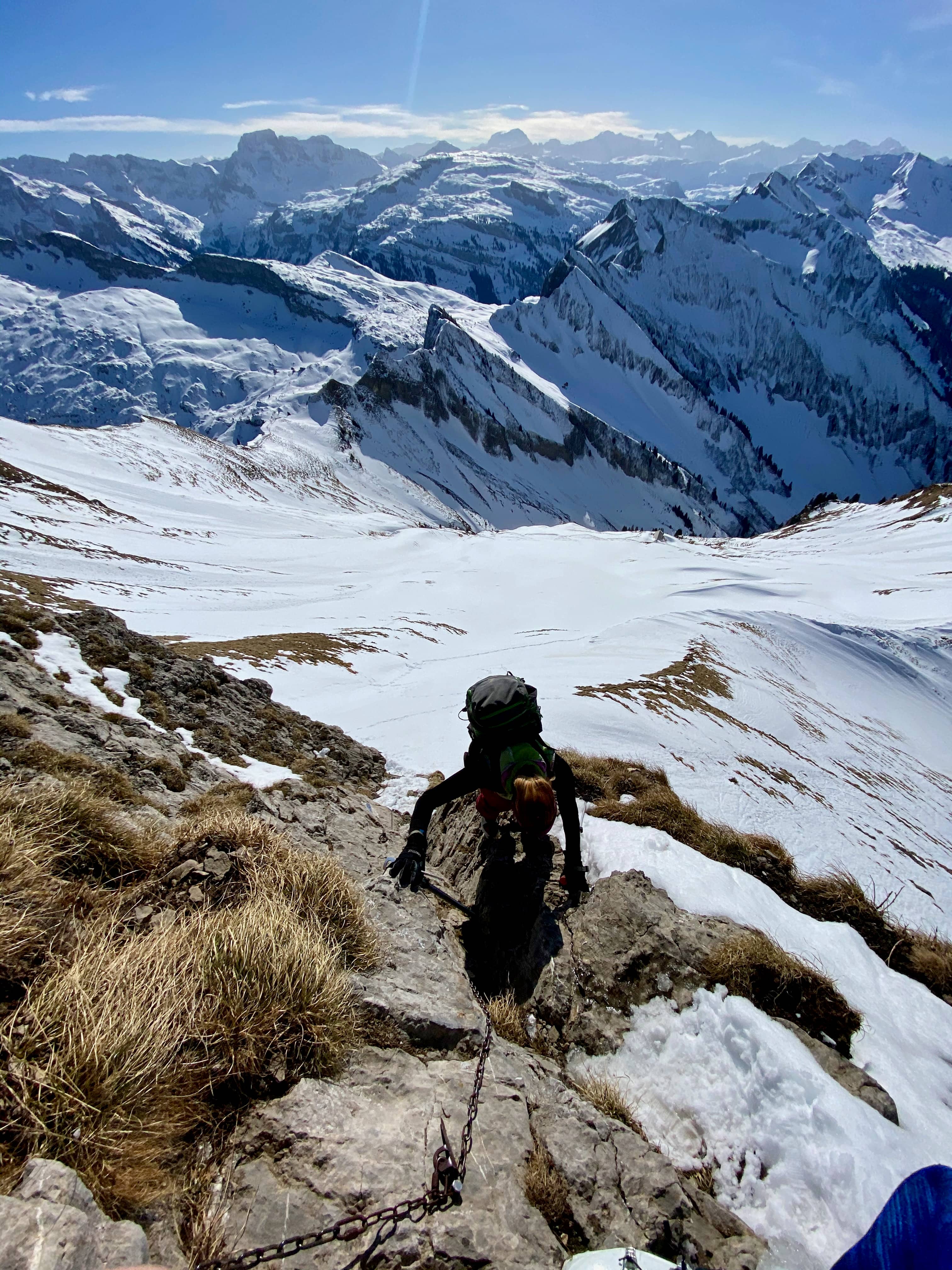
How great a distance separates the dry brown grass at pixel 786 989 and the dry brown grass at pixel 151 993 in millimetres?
3072

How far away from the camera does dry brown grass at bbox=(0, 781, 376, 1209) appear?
109 inches

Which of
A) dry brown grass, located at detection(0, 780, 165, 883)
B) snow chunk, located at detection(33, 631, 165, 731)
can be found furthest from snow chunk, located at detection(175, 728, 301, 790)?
dry brown grass, located at detection(0, 780, 165, 883)

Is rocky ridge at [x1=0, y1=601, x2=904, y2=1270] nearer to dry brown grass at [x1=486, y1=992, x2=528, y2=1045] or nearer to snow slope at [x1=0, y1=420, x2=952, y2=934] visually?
dry brown grass at [x1=486, y1=992, x2=528, y2=1045]

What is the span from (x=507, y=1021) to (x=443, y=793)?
7.53 feet

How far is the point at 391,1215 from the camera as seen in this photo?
2.99 m

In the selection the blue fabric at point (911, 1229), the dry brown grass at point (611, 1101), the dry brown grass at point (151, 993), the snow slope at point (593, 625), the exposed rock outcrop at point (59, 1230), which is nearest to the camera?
the exposed rock outcrop at point (59, 1230)

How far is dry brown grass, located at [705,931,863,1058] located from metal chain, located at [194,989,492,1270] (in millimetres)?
2638

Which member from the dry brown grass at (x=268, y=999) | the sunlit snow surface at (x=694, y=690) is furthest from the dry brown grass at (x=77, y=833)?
the sunlit snow surface at (x=694, y=690)

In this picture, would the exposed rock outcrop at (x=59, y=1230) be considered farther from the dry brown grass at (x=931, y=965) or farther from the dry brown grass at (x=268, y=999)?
the dry brown grass at (x=931, y=965)

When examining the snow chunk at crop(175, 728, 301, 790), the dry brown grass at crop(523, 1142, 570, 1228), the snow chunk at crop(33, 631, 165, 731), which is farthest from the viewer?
the snow chunk at crop(33, 631, 165, 731)

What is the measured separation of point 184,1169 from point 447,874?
4650 mm

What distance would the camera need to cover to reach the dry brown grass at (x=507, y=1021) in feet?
15.9

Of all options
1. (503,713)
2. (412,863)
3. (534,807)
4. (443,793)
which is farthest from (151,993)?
(503,713)

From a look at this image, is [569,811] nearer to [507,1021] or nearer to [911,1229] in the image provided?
[507,1021]
